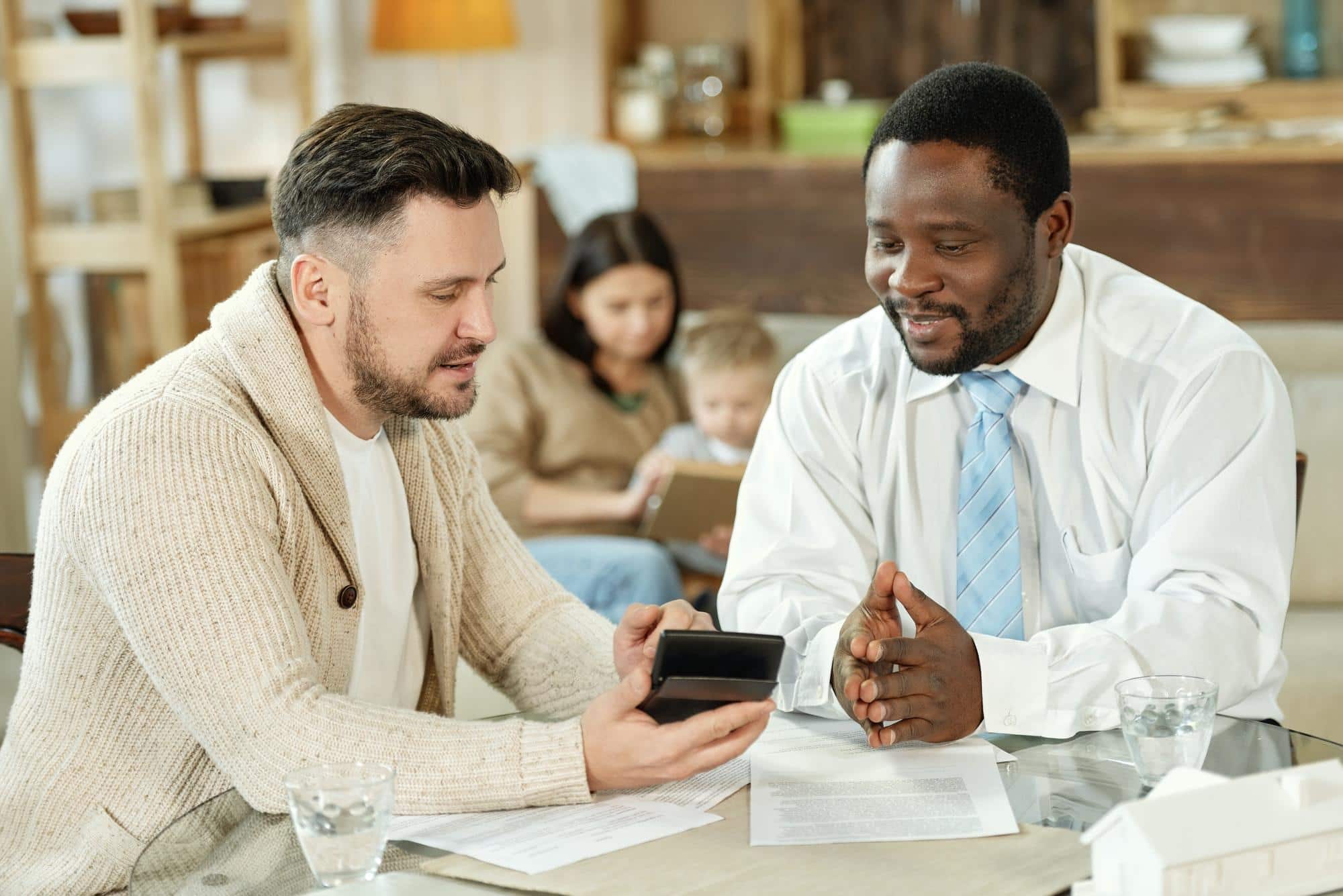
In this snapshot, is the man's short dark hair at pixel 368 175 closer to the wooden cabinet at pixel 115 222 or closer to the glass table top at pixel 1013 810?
the glass table top at pixel 1013 810

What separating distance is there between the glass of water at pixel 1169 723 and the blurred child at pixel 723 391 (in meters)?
1.68

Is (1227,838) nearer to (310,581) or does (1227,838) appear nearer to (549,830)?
(549,830)

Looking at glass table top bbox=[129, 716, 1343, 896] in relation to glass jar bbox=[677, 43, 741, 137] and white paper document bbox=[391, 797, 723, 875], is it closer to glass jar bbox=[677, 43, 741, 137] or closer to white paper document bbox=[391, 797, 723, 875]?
white paper document bbox=[391, 797, 723, 875]

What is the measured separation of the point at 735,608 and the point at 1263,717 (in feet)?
1.86

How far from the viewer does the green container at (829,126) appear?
4.37 meters

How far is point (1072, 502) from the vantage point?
177 cm

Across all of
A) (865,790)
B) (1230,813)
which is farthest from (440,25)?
(1230,813)

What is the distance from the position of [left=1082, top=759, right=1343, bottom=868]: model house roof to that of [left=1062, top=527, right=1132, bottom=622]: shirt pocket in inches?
25.5

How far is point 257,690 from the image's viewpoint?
4.50 feet

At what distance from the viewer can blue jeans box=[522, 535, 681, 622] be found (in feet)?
9.56

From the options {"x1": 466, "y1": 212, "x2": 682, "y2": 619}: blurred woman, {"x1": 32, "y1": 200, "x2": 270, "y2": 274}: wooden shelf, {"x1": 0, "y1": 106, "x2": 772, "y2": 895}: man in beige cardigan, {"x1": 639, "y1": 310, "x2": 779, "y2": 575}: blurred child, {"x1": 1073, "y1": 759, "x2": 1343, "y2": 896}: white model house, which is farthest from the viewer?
{"x1": 32, "y1": 200, "x2": 270, "y2": 274}: wooden shelf

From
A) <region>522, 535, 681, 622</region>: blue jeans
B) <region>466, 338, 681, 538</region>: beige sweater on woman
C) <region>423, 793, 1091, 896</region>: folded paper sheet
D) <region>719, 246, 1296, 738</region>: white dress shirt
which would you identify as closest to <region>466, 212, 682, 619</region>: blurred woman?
<region>466, 338, 681, 538</region>: beige sweater on woman

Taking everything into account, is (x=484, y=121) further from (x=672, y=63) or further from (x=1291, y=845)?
(x=1291, y=845)

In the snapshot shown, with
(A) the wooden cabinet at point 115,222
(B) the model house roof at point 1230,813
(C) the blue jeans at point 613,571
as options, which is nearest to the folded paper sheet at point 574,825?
(B) the model house roof at point 1230,813
